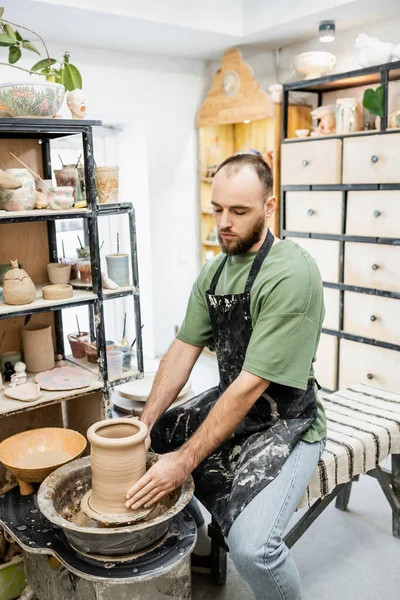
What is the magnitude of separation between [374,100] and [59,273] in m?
2.16

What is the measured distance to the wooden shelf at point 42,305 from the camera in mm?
2168

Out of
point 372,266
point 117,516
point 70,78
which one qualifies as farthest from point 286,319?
point 372,266

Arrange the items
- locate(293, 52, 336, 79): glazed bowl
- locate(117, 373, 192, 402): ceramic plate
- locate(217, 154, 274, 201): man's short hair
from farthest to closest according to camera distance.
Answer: locate(293, 52, 336, 79): glazed bowl → locate(117, 373, 192, 402): ceramic plate → locate(217, 154, 274, 201): man's short hair

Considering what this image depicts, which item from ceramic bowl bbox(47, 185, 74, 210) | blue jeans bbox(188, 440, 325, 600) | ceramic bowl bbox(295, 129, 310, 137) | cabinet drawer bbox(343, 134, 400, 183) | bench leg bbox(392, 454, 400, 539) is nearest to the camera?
blue jeans bbox(188, 440, 325, 600)

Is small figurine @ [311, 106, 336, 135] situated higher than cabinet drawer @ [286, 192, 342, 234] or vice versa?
small figurine @ [311, 106, 336, 135]

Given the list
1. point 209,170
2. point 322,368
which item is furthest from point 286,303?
point 209,170

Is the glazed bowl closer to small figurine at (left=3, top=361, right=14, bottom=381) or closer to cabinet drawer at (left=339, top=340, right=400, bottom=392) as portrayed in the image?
cabinet drawer at (left=339, top=340, right=400, bottom=392)

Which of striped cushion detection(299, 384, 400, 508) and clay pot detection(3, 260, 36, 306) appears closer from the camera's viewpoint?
striped cushion detection(299, 384, 400, 508)

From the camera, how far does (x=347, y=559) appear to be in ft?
7.45

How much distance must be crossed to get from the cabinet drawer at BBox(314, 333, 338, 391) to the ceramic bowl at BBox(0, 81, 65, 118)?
2401 mm

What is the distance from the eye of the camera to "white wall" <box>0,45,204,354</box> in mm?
4340

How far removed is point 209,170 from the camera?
4.78m

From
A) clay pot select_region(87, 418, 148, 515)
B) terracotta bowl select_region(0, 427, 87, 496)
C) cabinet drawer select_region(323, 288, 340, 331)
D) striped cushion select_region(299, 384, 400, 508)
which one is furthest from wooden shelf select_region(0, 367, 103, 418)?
cabinet drawer select_region(323, 288, 340, 331)

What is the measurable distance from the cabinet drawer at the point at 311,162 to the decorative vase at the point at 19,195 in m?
2.10
